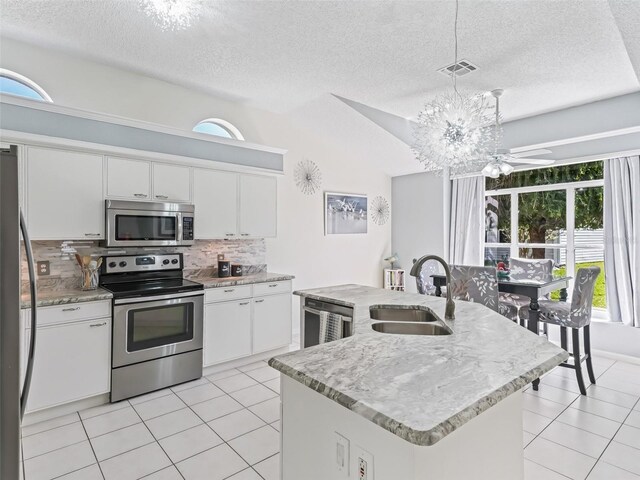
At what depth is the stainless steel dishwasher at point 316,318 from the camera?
2553 mm

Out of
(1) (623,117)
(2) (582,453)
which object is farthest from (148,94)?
(1) (623,117)

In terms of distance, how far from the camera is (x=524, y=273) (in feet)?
14.6

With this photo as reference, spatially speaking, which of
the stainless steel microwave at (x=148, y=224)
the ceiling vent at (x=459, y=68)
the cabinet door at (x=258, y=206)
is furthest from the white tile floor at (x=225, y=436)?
the ceiling vent at (x=459, y=68)

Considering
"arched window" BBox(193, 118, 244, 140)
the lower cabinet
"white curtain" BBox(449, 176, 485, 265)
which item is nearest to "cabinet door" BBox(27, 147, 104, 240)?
the lower cabinet

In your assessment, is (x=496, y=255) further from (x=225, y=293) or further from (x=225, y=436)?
(x=225, y=436)

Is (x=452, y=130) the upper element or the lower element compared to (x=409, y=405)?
upper

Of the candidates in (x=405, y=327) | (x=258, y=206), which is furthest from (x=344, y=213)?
(x=405, y=327)

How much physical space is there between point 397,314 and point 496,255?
3.48 m

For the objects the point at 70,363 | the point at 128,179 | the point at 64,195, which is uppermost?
the point at 128,179

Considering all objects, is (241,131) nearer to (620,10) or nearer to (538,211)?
(620,10)

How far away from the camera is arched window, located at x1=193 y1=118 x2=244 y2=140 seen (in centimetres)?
426

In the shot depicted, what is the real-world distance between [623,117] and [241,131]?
425cm

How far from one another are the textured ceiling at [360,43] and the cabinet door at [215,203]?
0.99m

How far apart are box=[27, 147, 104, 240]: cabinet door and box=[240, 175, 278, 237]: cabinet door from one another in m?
1.45
